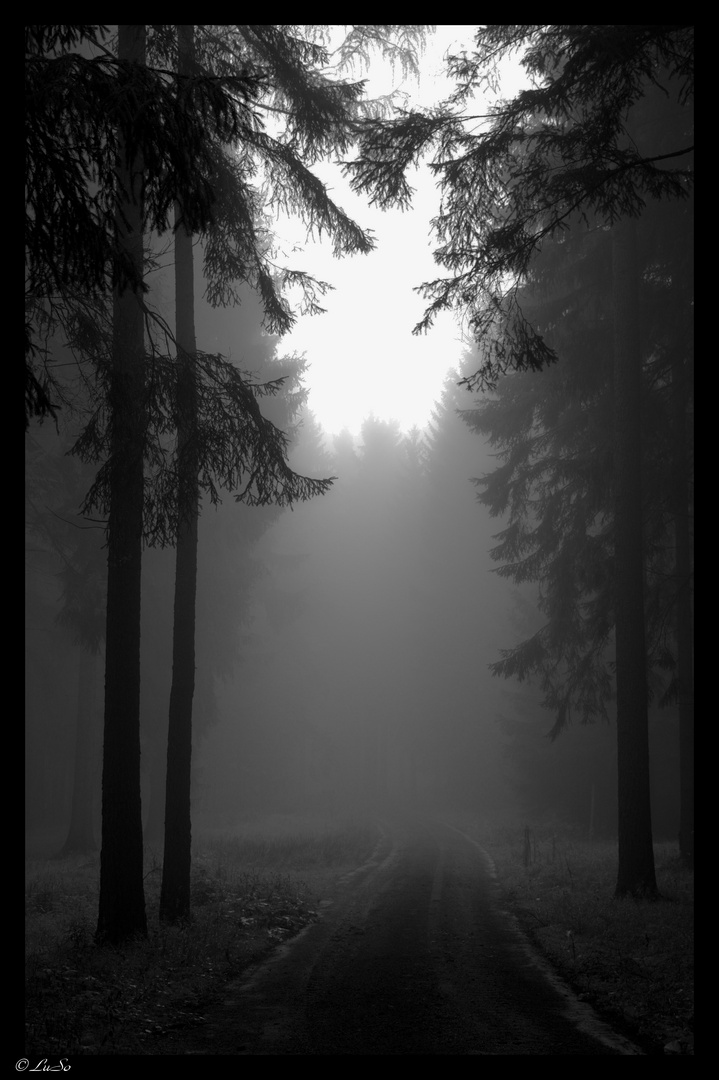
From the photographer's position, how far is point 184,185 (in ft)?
14.8

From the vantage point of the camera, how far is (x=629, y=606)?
40.5 ft

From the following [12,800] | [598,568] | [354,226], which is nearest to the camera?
[12,800]

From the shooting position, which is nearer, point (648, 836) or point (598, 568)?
point (648, 836)

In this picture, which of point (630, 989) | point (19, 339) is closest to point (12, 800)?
point (19, 339)

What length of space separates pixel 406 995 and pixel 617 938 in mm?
3416

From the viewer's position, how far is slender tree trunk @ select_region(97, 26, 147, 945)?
8883 millimetres

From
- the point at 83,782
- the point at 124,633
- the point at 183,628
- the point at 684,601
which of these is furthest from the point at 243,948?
the point at 83,782

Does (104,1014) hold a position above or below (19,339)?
below

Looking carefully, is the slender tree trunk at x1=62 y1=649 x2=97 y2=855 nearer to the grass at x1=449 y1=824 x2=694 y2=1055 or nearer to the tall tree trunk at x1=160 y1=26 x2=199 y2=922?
the tall tree trunk at x1=160 y1=26 x2=199 y2=922

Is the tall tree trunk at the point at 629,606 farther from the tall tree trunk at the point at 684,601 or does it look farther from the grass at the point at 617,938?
the tall tree trunk at the point at 684,601

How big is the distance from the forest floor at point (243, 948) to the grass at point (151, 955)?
20 mm

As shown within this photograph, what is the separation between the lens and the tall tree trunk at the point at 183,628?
930cm
